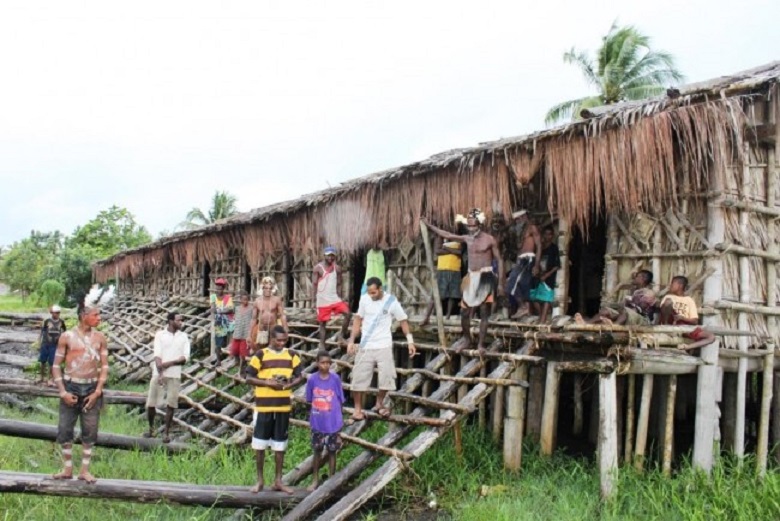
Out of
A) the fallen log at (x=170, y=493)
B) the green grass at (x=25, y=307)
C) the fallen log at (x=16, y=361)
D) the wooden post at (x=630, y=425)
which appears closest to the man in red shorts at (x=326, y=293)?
the fallen log at (x=170, y=493)

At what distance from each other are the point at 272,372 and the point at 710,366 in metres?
4.23

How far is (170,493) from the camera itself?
599 centimetres

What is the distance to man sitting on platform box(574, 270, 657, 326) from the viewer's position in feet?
21.6

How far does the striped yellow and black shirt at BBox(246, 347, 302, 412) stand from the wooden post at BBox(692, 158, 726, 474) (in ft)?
12.9

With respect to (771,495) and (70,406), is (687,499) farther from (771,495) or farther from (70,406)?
(70,406)

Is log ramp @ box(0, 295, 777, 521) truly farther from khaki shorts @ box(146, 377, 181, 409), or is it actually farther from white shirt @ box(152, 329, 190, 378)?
white shirt @ box(152, 329, 190, 378)

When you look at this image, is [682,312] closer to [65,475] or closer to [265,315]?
[265,315]

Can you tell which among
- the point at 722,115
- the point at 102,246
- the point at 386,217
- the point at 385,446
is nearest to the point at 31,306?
the point at 102,246

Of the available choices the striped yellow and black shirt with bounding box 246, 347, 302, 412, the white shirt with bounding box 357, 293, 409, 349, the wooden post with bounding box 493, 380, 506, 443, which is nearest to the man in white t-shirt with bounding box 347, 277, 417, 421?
the white shirt with bounding box 357, 293, 409, 349

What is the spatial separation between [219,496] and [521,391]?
3.19 meters

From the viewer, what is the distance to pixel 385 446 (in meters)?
6.21

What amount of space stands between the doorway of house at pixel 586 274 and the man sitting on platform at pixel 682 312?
3704mm

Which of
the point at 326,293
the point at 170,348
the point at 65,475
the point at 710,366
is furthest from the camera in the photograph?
the point at 326,293

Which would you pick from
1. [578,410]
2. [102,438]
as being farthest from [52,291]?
[578,410]
